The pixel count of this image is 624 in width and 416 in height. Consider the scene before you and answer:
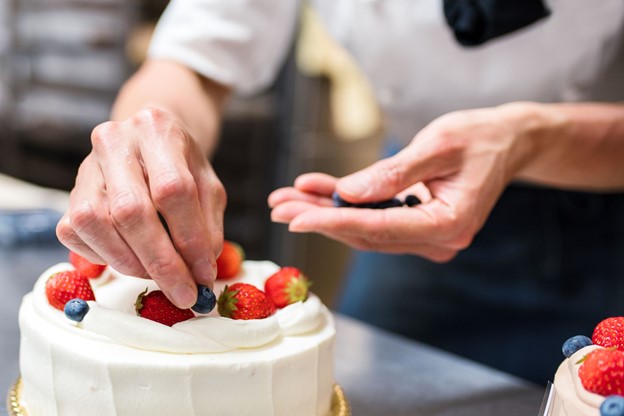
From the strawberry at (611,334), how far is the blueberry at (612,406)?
6.3 inches

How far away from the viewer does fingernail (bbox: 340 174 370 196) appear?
1212 mm

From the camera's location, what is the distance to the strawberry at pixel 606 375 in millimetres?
840

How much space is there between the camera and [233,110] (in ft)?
12.9

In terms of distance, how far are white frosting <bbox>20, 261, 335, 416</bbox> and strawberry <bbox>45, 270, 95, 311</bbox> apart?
1 cm

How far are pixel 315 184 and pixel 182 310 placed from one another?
370 mm

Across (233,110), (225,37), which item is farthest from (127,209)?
(233,110)

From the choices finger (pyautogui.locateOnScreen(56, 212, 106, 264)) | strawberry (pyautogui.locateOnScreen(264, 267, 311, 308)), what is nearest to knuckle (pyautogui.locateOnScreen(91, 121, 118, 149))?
finger (pyautogui.locateOnScreen(56, 212, 106, 264))

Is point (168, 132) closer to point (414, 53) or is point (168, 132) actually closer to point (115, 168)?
point (115, 168)

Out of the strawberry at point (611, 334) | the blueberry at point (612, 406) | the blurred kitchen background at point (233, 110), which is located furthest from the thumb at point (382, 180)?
the blurred kitchen background at point (233, 110)

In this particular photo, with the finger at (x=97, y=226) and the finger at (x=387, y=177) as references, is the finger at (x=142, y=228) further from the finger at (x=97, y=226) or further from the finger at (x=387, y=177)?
the finger at (x=387, y=177)

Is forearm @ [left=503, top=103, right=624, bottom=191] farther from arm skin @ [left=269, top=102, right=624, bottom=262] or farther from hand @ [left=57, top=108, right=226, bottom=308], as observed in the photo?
hand @ [left=57, top=108, right=226, bottom=308]

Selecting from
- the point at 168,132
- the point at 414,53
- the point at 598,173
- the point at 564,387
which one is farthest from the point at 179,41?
the point at 564,387

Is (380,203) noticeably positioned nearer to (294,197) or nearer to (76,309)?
(294,197)

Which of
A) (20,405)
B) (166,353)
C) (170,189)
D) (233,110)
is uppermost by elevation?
(170,189)
